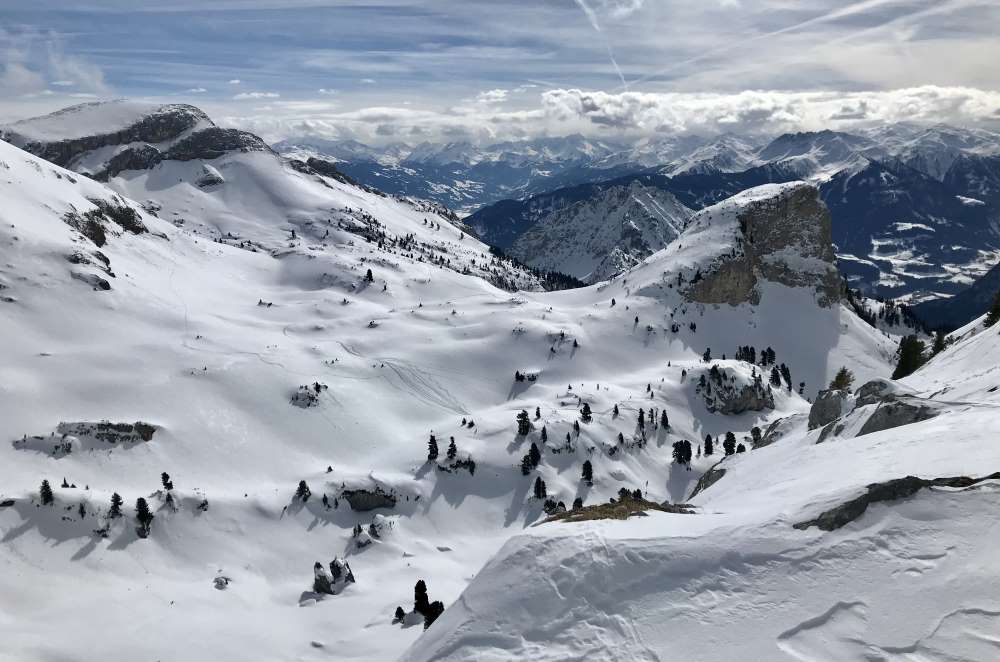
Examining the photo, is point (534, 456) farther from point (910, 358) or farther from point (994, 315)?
point (994, 315)

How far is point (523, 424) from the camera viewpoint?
428ft

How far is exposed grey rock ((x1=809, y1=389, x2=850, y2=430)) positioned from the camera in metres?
59.1

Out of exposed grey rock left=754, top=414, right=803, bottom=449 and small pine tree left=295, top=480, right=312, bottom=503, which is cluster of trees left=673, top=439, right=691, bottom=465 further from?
small pine tree left=295, top=480, right=312, bottom=503

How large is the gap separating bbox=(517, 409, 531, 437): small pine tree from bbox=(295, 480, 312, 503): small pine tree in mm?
45663

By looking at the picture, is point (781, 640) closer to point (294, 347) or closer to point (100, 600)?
point (100, 600)

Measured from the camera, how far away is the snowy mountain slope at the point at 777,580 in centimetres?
1964

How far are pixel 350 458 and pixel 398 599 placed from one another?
148 ft

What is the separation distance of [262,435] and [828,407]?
9338cm

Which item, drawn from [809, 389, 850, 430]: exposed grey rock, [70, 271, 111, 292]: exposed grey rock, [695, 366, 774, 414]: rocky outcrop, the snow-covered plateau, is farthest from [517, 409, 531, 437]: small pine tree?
[70, 271, 111, 292]: exposed grey rock

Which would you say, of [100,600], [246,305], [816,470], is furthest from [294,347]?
[816,470]

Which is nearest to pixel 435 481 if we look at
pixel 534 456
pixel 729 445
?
pixel 534 456

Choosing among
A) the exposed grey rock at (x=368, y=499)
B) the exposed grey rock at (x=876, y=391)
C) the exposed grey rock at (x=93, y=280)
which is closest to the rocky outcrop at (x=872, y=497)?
the exposed grey rock at (x=876, y=391)

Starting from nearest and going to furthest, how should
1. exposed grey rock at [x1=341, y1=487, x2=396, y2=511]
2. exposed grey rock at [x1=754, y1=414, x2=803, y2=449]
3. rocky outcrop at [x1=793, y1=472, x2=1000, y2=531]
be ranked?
rocky outcrop at [x1=793, y1=472, x2=1000, y2=531] < exposed grey rock at [x1=754, y1=414, x2=803, y2=449] < exposed grey rock at [x1=341, y1=487, x2=396, y2=511]

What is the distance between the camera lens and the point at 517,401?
153 metres
